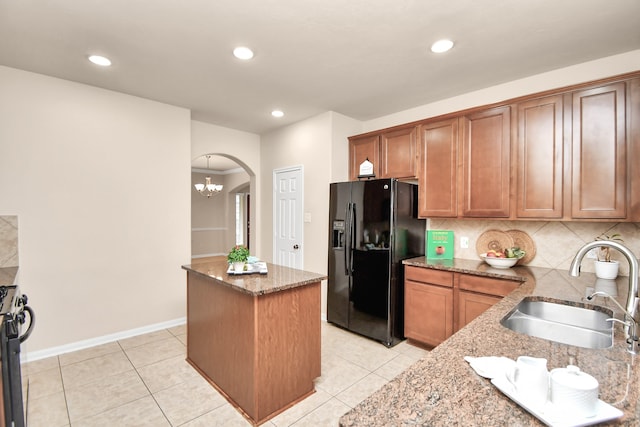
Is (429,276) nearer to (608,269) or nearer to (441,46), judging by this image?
(608,269)

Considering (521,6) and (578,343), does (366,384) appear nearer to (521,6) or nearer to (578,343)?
(578,343)

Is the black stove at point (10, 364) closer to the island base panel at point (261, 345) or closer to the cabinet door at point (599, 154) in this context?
the island base panel at point (261, 345)

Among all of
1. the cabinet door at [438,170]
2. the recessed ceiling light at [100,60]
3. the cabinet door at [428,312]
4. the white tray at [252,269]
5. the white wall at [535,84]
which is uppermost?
the recessed ceiling light at [100,60]

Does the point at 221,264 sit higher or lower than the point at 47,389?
higher

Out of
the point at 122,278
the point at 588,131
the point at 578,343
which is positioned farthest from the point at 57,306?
the point at 588,131

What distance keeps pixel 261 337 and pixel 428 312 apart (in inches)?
69.1

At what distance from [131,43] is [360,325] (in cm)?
334

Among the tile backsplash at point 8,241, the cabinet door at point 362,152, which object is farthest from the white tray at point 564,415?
the tile backsplash at point 8,241

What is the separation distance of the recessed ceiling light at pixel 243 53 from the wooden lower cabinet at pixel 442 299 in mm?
2459

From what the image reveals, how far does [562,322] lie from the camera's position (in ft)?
5.62

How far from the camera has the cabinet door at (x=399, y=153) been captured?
3410 mm

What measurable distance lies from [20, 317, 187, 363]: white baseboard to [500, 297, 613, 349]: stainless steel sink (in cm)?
360

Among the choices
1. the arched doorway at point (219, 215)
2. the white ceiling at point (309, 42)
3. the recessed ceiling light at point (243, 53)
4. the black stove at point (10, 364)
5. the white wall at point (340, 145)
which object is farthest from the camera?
the arched doorway at point (219, 215)

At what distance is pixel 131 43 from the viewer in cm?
237
